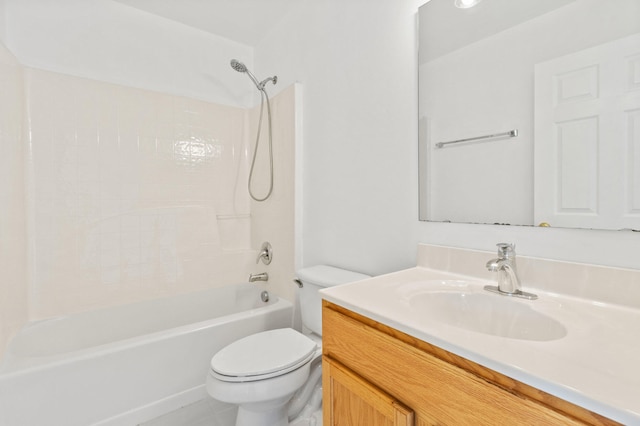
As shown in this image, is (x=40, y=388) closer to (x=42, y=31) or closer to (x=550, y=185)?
(x=42, y=31)

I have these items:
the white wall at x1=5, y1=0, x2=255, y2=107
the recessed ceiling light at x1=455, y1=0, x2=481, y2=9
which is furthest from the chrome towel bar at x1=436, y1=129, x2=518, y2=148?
the white wall at x1=5, y1=0, x2=255, y2=107

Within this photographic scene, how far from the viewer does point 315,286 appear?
1.48 meters

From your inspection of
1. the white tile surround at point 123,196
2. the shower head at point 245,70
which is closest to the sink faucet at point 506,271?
the white tile surround at point 123,196

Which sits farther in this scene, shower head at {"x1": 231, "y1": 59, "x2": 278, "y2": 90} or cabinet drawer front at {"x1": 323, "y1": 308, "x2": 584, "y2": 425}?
shower head at {"x1": 231, "y1": 59, "x2": 278, "y2": 90}

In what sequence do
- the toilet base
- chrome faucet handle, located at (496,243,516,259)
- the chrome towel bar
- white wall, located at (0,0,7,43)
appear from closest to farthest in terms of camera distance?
1. chrome faucet handle, located at (496,243,516,259)
2. the chrome towel bar
3. the toilet base
4. white wall, located at (0,0,7,43)

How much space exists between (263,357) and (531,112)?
52.1 inches

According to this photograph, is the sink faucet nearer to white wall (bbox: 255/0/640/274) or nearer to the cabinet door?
white wall (bbox: 255/0/640/274)

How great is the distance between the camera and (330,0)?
165cm

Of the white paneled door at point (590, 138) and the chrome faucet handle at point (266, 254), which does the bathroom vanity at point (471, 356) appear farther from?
the chrome faucet handle at point (266, 254)

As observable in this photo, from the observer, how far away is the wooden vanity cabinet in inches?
18.8

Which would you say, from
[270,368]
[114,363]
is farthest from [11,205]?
[270,368]

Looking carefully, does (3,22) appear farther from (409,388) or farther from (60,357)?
(409,388)

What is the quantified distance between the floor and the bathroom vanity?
69 centimetres

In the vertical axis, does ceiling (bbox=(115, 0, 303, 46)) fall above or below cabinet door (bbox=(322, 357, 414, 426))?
above
